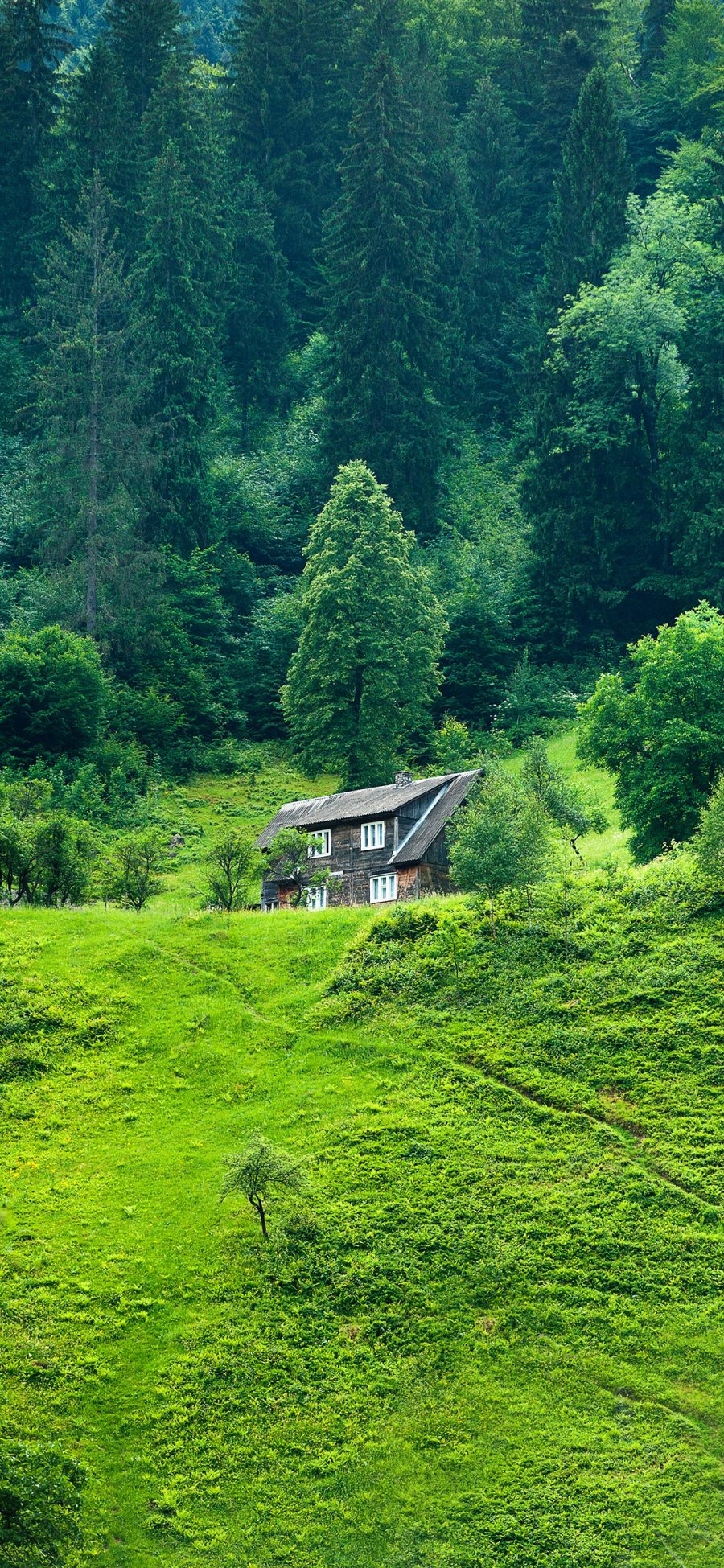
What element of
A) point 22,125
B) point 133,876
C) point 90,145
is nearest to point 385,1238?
point 133,876

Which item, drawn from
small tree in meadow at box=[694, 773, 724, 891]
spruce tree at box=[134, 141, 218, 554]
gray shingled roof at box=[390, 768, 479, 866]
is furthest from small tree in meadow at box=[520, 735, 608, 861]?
spruce tree at box=[134, 141, 218, 554]

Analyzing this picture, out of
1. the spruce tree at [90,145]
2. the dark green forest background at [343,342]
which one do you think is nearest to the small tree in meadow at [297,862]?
the dark green forest background at [343,342]

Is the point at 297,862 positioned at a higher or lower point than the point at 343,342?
lower

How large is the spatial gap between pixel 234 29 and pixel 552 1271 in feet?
329

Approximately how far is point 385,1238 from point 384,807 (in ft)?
79.0

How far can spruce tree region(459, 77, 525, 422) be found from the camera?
110375 mm

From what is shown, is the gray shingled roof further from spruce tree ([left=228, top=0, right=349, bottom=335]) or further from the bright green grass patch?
spruce tree ([left=228, top=0, right=349, bottom=335])

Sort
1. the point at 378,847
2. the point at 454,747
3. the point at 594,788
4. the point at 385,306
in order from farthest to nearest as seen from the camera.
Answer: the point at 385,306, the point at 454,747, the point at 594,788, the point at 378,847

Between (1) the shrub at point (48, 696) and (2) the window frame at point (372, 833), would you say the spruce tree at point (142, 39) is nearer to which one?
(1) the shrub at point (48, 696)

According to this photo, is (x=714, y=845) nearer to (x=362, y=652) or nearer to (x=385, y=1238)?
(x=385, y=1238)

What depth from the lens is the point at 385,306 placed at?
322 ft

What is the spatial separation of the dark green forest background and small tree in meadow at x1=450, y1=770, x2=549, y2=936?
84.0ft

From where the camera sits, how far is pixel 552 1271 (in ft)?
136

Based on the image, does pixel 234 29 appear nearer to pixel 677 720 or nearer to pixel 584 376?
pixel 584 376
